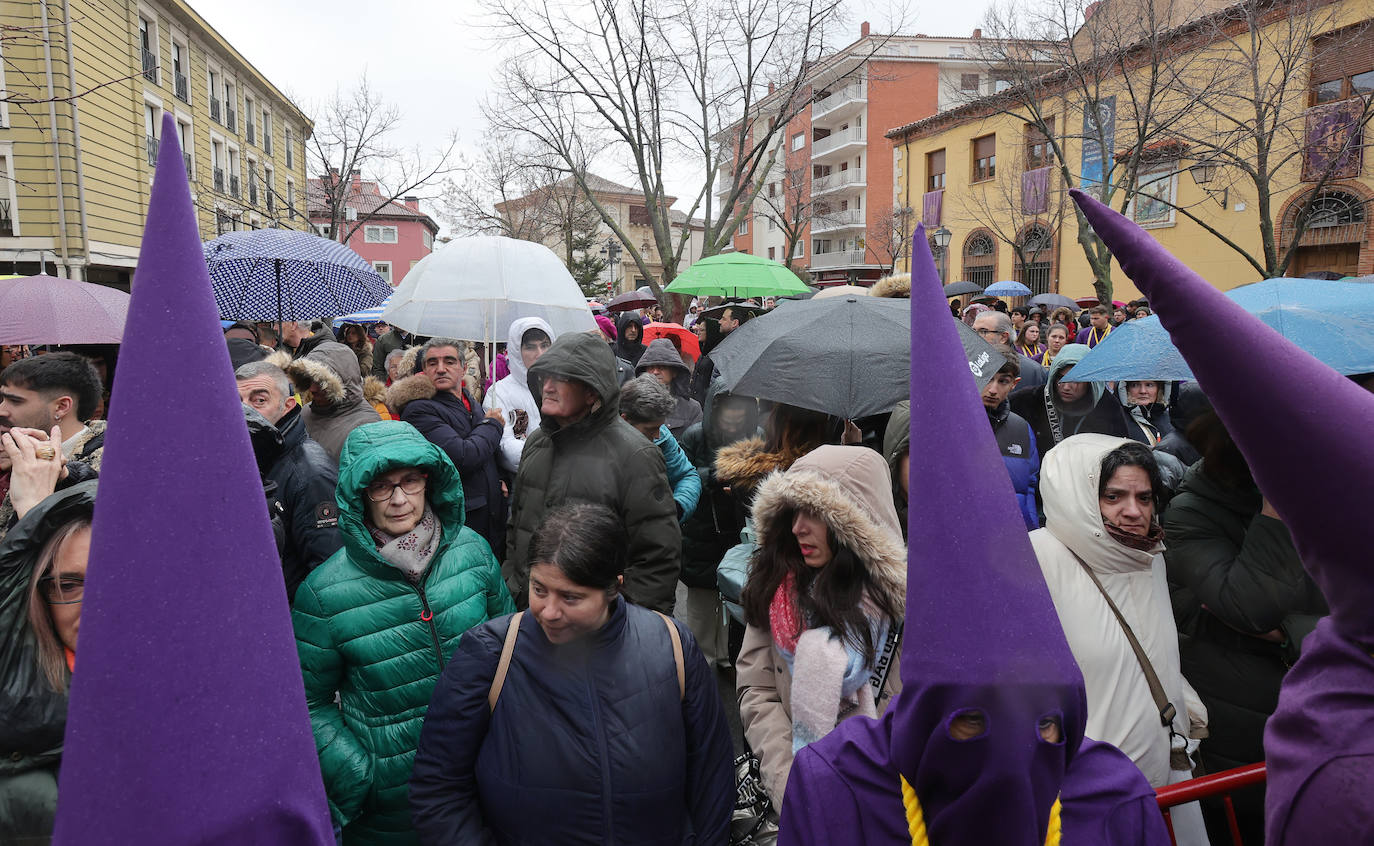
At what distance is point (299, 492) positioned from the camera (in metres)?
3.35

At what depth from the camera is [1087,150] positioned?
19.4m

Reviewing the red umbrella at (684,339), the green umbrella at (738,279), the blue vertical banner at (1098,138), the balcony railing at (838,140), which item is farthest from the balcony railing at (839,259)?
the green umbrella at (738,279)

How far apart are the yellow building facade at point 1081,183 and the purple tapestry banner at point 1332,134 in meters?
0.35

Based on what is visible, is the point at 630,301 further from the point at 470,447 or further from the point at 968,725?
the point at 968,725

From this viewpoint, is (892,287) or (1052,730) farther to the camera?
(892,287)

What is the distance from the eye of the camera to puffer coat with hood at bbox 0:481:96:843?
1.65m

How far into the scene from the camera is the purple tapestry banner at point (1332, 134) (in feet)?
35.6

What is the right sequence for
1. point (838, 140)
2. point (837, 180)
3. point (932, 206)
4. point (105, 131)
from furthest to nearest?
point (837, 180)
point (838, 140)
point (932, 206)
point (105, 131)

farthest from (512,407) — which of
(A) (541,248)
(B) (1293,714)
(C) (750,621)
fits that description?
(B) (1293,714)

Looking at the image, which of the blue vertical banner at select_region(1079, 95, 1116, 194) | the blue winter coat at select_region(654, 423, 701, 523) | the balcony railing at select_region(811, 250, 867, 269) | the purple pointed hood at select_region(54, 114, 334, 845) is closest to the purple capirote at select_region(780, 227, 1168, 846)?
the purple pointed hood at select_region(54, 114, 334, 845)

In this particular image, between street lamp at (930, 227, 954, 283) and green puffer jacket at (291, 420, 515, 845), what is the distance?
18.2 metres

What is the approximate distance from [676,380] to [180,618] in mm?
5424

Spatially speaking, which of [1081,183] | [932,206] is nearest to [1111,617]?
[1081,183]

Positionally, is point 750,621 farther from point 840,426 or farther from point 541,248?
point 541,248
